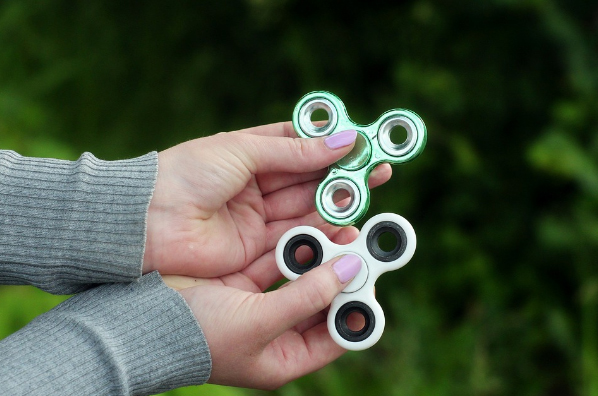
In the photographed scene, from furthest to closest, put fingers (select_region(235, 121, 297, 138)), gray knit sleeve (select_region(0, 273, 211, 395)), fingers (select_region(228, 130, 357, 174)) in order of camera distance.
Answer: fingers (select_region(235, 121, 297, 138))
fingers (select_region(228, 130, 357, 174))
gray knit sleeve (select_region(0, 273, 211, 395))

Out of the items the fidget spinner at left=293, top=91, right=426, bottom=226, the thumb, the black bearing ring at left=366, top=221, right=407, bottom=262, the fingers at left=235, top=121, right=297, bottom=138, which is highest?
the fingers at left=235, top=121, right=297, bottom=138

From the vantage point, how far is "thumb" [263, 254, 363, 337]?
1.31 meters

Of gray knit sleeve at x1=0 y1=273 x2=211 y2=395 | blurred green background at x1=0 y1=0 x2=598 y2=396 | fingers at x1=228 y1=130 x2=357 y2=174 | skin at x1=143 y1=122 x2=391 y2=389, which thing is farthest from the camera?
blurred green background at x1=0 y1=0 x2=598 y2=396

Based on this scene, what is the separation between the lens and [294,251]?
4.85 feet

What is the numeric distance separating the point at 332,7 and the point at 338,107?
46.3 inches

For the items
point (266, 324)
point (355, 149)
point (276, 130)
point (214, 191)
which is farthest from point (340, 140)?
point (266, 324)

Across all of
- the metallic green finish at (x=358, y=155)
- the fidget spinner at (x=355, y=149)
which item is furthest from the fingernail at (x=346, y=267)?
the metallic green finish at (x=358, y=155)

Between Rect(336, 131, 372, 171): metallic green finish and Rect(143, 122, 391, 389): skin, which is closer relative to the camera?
Rect(143, 122, 391, 389): skin

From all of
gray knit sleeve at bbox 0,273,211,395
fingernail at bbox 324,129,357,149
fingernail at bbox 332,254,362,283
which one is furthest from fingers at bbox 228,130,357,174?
gray knit sleeve at bbox 0,273,211,395

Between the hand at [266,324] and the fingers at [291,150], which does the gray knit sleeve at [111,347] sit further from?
the fingers at [291,150]

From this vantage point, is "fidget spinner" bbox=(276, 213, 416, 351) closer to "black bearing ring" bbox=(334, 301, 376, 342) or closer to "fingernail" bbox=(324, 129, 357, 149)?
"black bearing ring" bbox=(334, 301, 376, 342)

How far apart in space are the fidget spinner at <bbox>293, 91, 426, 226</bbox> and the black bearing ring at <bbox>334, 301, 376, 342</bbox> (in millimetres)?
183

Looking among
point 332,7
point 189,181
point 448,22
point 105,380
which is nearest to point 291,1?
point 332,7

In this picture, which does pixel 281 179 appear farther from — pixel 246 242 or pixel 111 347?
pixel 111 347
